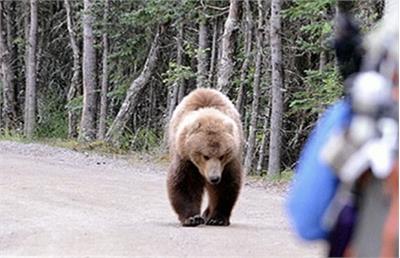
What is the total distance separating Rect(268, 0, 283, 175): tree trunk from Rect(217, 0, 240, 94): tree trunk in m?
1.79

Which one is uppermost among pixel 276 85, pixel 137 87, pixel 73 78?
pixel 276 85

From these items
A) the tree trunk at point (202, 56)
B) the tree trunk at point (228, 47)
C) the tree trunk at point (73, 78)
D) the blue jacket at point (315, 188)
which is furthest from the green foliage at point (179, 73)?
the blue jacket at point (315, 188)

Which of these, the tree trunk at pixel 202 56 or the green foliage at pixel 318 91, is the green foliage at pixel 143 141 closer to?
the tree trunk at pixel 202 56

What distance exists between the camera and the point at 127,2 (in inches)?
943

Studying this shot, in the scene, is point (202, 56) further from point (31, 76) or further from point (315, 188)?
point (315, 188)

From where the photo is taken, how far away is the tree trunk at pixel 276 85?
50.7 feet

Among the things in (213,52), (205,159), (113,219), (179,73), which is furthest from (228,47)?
(205,159)

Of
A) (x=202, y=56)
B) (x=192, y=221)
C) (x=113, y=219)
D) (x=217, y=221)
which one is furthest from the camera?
(x=202, y=56)

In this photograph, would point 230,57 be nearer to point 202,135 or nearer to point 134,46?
point 134,46

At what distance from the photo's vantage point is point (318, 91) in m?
16.0

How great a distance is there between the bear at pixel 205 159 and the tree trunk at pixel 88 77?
1423 cm

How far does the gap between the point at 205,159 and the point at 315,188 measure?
619 cm

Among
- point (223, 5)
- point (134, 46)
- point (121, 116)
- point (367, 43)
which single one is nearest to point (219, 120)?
point (367, 43)

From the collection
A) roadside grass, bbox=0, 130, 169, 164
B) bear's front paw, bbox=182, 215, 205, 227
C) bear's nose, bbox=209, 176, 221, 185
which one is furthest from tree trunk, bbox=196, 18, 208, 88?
bear's nose, bbox=209, 176, 221, 185
